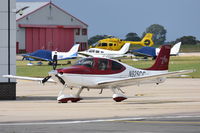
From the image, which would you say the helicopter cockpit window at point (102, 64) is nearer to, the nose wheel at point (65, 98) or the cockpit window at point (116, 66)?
the cockpit window at point (116, 66)

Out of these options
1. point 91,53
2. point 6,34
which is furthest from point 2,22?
point 91,53

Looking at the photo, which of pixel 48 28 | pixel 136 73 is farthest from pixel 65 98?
pixel 48 28

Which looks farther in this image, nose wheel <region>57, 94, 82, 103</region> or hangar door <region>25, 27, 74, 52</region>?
hangar door <region>25, 27, 74, 52</region>

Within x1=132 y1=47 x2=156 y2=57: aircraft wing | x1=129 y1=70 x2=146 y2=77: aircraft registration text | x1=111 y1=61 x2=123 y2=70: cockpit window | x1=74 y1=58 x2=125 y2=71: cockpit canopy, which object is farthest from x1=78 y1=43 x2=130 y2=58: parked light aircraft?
x1=74 y1=58 x2=125 y2=71: cockpit canopy

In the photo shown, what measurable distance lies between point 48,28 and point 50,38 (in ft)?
5.62

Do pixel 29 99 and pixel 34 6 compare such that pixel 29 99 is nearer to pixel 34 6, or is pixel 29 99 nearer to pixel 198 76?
pixel 198 76

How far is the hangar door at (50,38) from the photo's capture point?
4230 inches

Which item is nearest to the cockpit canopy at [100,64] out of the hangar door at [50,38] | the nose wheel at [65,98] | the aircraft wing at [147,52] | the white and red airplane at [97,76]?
the white and red airplane at [97,76]

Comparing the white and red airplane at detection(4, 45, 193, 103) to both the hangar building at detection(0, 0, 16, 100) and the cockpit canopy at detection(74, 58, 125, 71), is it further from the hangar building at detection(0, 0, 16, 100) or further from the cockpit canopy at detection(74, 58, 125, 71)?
the hangar building at detection(0, 0, 16, 100)

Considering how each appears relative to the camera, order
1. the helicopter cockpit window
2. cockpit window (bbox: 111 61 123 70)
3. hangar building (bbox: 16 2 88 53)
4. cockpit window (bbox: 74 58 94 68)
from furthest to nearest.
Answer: hangar building (bbox: 16 2 88 53)
cockpit window (bbox: 111 61 123 70)
the helicopter cockpit window
cockpit window (bbox: 74 58 94 68)

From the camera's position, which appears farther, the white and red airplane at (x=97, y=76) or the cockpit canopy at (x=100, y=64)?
the cockpit canopy at (x=100, y=64)

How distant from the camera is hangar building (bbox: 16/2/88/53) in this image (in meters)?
107

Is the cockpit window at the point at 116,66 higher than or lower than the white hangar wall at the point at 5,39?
lower

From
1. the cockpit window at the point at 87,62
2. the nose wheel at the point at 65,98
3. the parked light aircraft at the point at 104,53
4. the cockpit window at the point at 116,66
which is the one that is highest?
the cockpit window at the point at 87,62
